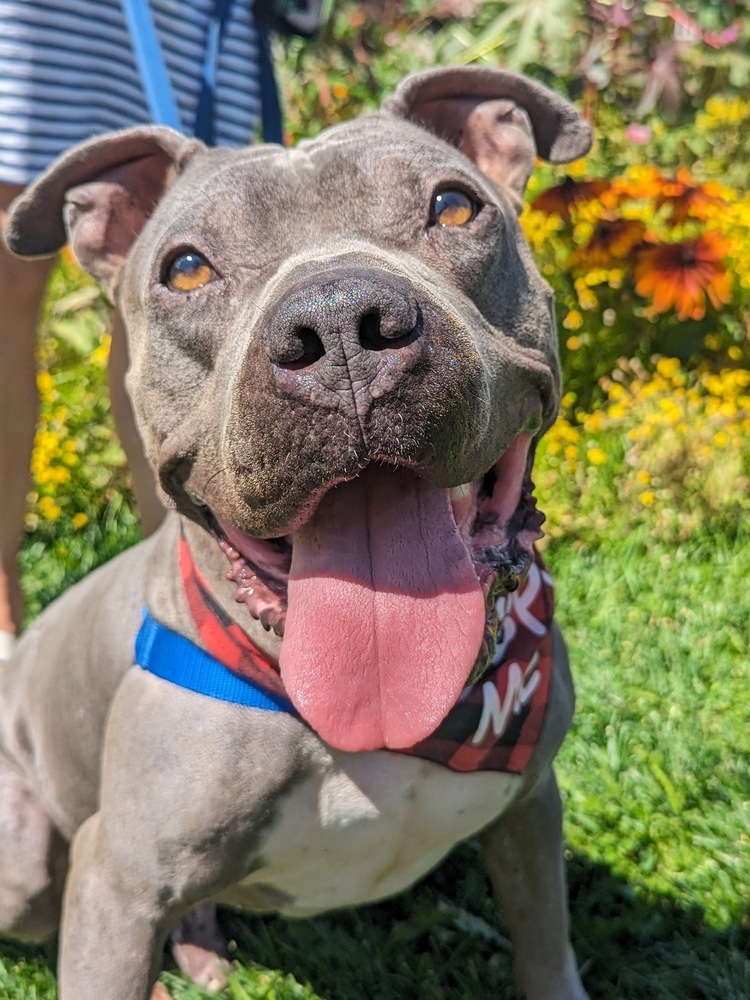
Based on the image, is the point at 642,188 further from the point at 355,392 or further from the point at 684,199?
the point at 355,392

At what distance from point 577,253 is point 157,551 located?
3156mm

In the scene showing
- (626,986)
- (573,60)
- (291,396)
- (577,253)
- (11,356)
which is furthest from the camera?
(573,60)

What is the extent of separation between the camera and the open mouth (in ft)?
7.27

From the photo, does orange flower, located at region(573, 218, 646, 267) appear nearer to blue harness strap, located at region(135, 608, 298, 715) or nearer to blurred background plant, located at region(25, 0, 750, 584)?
blurred background plant, located at region(25, 0, 750, 584)

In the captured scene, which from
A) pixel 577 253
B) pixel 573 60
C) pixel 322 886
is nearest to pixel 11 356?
pixel 322 886

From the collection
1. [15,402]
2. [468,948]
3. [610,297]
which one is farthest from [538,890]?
[610,297]

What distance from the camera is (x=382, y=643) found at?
2.22 metres

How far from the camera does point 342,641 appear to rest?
2.21 m

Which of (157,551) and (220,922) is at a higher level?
(157,551)

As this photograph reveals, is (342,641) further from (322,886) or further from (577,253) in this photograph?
(577,253)

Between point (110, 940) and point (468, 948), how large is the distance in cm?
125

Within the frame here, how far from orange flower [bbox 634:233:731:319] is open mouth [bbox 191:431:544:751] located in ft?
10.2

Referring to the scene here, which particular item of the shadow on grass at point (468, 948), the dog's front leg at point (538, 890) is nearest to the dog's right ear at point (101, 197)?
the dog's front leg at point (538, 890)

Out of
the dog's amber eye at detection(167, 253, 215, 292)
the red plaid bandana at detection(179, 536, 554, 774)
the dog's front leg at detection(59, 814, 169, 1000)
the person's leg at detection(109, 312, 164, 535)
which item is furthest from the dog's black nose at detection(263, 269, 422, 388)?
the person's leg at detection(109, 312, 164, 535)
